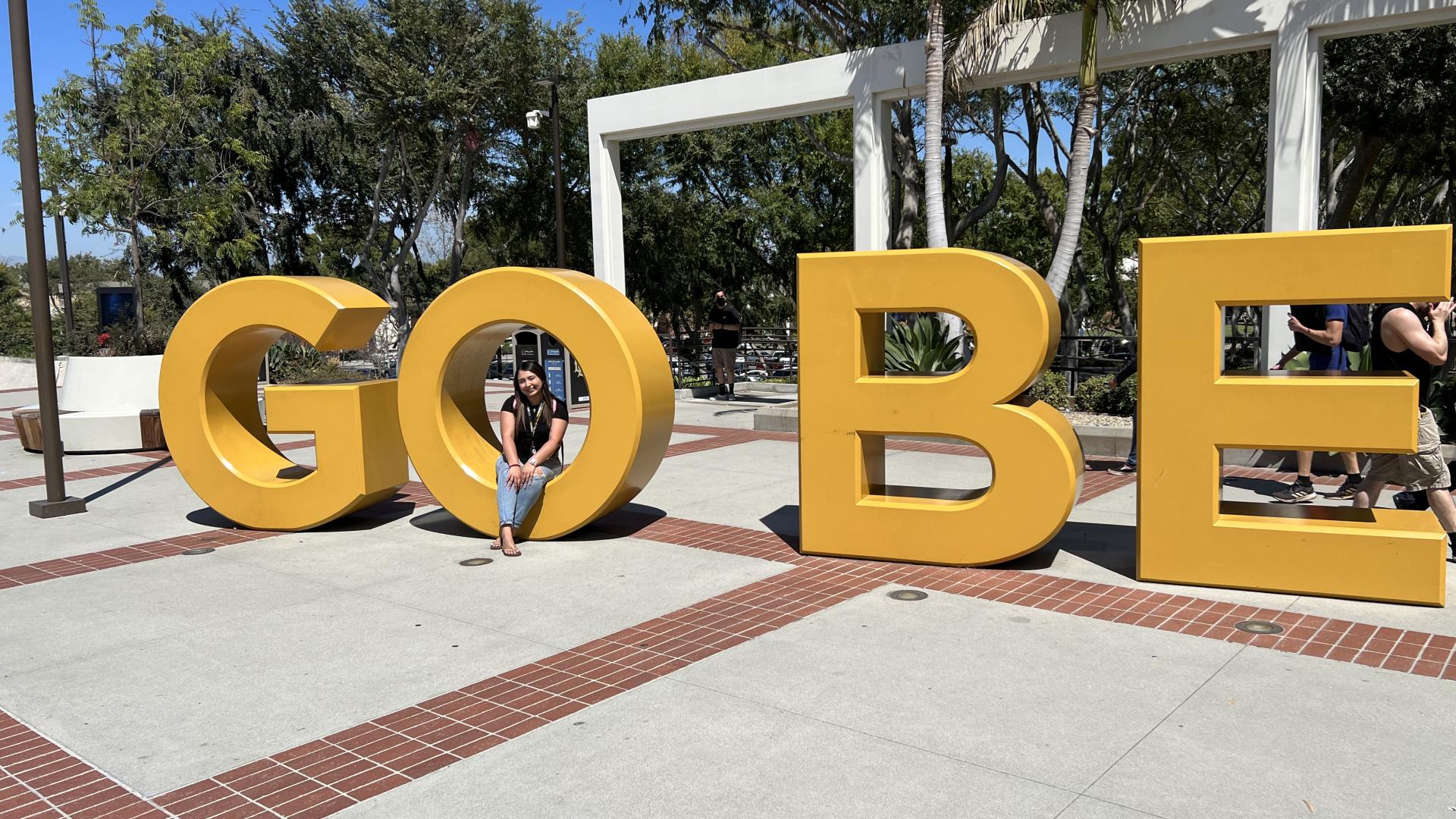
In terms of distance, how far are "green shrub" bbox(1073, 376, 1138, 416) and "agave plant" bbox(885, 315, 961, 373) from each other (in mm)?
1643

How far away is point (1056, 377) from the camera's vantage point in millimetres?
13586

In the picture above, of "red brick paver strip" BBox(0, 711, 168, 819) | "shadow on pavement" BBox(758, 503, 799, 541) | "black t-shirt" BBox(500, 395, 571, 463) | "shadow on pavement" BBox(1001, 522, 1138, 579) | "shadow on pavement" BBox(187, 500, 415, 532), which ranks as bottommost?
"red brick paver strip" BBox(0, 711, 168, 819)

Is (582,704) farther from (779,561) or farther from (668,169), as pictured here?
(668,169)

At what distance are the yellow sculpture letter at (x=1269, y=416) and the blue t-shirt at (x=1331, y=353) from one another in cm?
231

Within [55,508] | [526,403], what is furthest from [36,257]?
[526,403]

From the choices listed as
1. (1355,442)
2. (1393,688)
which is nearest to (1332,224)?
(1355,442)

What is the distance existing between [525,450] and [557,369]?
964cm

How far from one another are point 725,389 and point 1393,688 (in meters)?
14.2

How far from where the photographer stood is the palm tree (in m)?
12.4

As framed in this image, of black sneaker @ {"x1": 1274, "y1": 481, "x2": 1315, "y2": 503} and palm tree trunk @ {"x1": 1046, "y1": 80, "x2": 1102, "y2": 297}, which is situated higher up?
palm tree trunk @ {"x1": 1046, "y1": 80, "x2": 1102, "y2": 297}

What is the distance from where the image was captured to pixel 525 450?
7680 millimetres

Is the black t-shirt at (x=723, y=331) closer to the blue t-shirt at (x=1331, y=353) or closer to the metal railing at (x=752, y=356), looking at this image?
the metal railing at (x=752, y=356)

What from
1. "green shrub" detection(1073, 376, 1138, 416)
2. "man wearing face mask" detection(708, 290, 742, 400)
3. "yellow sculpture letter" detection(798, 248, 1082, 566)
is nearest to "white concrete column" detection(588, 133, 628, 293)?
"man wearing face mask" detection(708, 290, 742, 400)

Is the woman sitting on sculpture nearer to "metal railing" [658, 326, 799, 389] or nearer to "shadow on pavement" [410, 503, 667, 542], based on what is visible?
"shadow on pavement" [410, 503, 667, 542]
